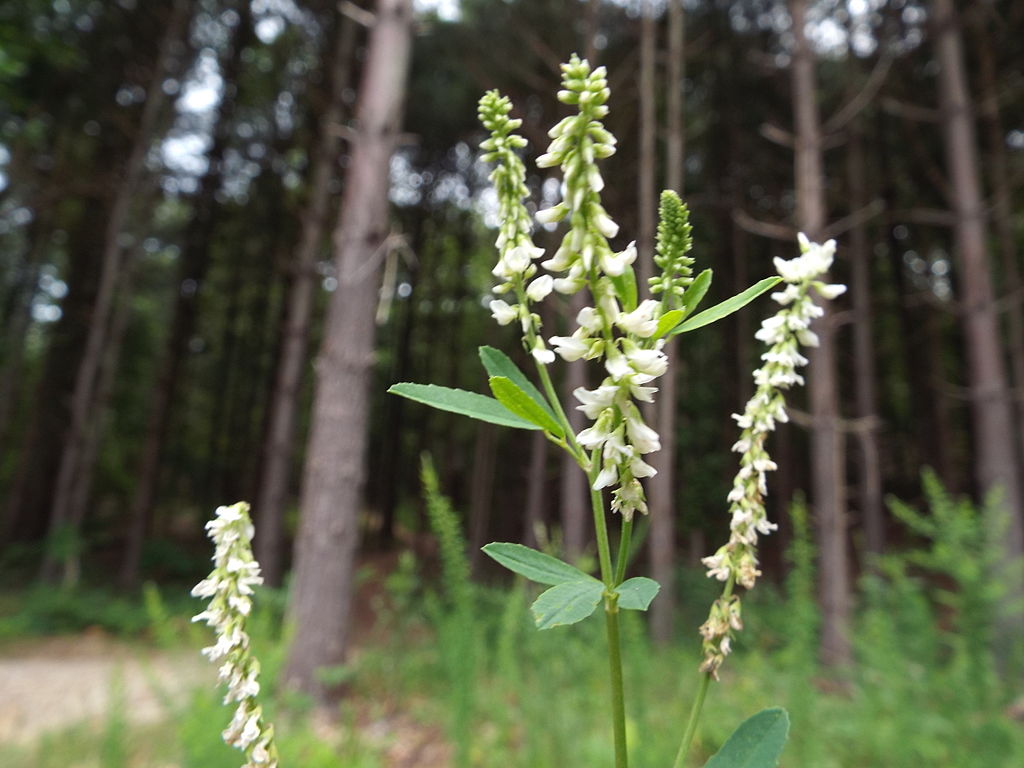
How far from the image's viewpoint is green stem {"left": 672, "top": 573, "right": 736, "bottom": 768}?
0.44m

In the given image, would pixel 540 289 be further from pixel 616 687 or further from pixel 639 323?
pixel 616 687

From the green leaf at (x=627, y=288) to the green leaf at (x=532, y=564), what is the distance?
0.20 metres

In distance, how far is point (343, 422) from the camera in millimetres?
5488

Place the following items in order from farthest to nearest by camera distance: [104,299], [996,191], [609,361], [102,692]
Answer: [104,299], [996,191], [102,692], [609,361]

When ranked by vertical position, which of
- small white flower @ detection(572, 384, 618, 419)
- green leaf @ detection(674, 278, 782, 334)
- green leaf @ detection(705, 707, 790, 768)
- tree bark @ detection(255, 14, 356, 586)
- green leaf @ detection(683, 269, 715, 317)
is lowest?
green leaf @ detection(705, 707, 790, 768)

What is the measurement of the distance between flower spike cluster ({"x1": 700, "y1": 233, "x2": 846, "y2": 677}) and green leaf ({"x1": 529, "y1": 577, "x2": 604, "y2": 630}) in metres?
0.10

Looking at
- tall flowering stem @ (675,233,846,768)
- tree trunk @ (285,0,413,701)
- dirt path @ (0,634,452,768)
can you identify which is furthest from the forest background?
tall flowering stem @ (675,233,846,768)

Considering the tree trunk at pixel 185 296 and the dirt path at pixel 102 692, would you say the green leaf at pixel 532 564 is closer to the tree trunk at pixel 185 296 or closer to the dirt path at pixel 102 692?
the dirt path at pixel 102 692

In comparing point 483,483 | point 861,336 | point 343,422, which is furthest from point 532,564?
point 483,483

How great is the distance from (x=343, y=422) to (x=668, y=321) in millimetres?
5257

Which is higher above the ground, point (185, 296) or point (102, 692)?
point (185, 296)

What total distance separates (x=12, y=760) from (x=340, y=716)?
2.12m

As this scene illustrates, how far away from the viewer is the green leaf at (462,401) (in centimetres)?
51

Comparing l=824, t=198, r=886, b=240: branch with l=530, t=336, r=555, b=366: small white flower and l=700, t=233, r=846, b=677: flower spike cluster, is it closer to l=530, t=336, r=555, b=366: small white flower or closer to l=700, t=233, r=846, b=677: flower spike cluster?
l=700, t=233, r=846, b=677: flower spike cluster
